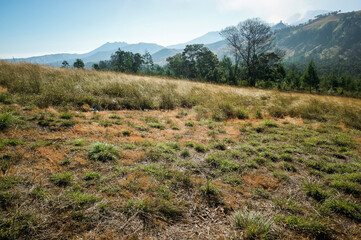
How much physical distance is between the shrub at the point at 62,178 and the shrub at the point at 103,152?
1.82 ft

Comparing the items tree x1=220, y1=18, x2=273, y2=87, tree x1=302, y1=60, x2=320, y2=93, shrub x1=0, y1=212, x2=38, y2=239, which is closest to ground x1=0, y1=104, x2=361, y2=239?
shrub x1=0, y1=212, x2=38, y2=239

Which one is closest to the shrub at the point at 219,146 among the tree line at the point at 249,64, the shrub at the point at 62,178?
the shrub at the point at 62,178

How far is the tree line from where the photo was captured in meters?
24.5

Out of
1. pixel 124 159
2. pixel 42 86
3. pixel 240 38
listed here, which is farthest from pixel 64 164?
pixel 240 38

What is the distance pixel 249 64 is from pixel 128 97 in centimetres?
2871

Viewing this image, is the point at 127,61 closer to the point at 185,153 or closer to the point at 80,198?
the point at 185,153

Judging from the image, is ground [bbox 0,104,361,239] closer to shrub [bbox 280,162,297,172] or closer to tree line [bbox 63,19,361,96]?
shrub [bbox 280,162,297,172]

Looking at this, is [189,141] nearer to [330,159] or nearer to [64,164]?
[64,164]

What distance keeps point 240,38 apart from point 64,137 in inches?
1130

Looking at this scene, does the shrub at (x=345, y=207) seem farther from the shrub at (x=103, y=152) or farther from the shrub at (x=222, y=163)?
the shrub at (x=103, y=152)

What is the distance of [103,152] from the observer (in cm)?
294

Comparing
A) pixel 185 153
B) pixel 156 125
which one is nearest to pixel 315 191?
pixel 185 153

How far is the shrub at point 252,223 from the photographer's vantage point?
5.54 feet

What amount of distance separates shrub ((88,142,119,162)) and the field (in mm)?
18
